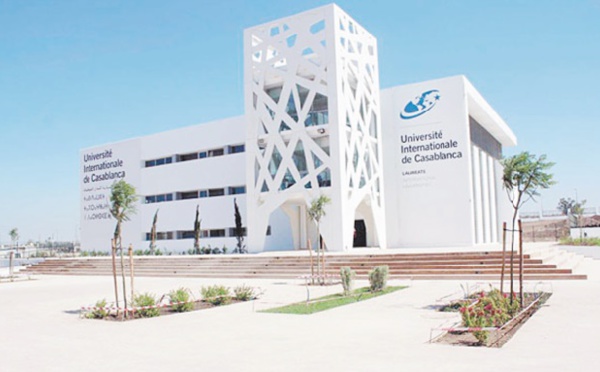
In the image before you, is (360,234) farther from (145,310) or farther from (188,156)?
(145,310)

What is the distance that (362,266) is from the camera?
22.4m

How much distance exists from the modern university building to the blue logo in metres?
0.06

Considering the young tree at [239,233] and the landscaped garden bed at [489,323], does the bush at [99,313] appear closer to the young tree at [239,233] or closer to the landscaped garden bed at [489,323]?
the landscaped garden bed at [489,323]

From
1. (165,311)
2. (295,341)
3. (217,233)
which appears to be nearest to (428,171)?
(217,233)

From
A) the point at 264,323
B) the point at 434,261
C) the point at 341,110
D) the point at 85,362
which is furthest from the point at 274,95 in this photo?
the point at 85,362

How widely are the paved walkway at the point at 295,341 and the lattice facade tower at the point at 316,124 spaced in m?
15.8

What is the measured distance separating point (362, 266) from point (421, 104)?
13744 millimetres

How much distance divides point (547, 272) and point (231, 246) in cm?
2255

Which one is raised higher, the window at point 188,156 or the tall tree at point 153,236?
the window at point 188,156

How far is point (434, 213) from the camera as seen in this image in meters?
32.1

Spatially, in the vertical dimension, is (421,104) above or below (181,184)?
above

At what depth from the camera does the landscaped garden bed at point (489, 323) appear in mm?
8148

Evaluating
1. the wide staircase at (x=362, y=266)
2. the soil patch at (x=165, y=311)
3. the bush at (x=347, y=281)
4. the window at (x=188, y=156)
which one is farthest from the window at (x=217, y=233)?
the bush at (x=347, y=281)

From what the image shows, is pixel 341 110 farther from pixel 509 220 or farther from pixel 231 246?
pixel 509 220
